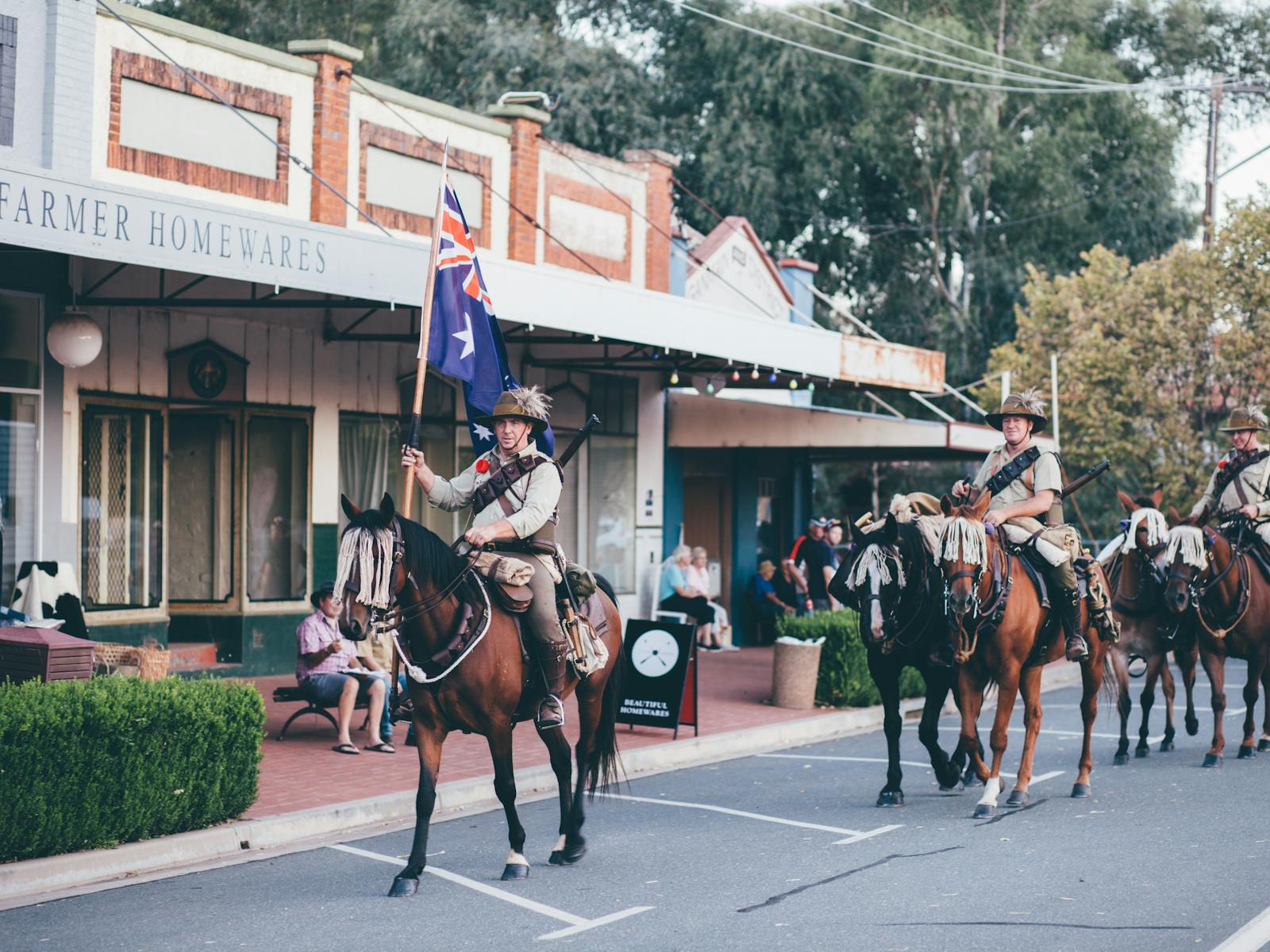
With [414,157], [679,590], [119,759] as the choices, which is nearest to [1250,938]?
[119,759]

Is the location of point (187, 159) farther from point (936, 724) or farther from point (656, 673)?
point (936, 724)

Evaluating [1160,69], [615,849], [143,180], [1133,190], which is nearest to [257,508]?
[143,180]

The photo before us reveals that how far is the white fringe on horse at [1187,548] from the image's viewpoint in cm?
1243

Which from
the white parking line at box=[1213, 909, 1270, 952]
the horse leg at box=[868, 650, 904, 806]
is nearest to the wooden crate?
the horse leg at box=[868, 650, 904, 806]

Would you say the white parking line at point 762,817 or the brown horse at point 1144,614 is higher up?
the brown horse at point 1144,614

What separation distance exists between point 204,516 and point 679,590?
277 inches

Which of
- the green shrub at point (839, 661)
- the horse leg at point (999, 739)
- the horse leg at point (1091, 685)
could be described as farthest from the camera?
the green shrub at point (839, 661)

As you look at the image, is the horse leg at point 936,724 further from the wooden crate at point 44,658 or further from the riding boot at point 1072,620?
the wooden crate at point 44,658

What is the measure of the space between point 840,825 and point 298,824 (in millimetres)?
3339

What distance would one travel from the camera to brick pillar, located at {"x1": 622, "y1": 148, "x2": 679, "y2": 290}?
2088 centimetres

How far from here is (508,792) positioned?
26.2 ft

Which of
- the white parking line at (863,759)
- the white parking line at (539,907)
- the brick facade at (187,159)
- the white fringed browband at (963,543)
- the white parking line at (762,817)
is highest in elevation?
the brick facade at (187,159)

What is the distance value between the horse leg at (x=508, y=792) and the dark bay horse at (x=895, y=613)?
2615 millimetres

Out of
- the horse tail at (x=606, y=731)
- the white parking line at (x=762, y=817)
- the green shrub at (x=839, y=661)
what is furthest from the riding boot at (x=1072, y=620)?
the green shrub at (x=839, y=661)
